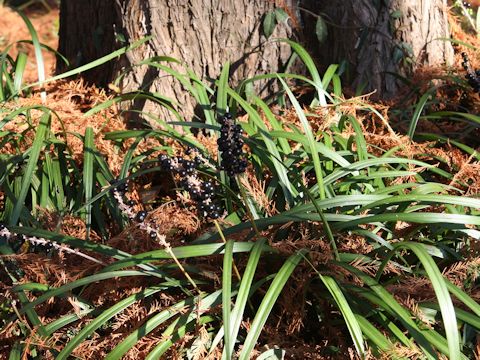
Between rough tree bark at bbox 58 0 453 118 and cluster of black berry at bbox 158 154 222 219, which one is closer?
cluster of black berry at bbox 158 154 222 219

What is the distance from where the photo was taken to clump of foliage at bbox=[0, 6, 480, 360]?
6.79ft

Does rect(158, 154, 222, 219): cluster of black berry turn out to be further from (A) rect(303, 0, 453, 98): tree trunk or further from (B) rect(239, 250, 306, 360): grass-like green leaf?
(A) rect(303, 0, 453, 98): tree trunk

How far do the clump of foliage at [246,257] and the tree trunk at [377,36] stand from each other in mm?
677

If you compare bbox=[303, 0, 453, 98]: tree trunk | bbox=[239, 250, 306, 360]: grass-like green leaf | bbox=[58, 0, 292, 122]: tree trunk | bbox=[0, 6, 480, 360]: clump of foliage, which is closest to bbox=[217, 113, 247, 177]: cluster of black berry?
bbox=[0, 6, 480, 360]: clump of foliage

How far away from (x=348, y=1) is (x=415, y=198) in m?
1.53

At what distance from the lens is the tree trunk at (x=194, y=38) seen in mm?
3396

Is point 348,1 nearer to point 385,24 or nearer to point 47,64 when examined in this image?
point 385,24

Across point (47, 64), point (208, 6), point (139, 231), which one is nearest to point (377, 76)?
point (208, 6)

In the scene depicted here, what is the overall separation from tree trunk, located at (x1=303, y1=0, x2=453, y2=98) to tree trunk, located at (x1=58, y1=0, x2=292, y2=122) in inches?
8.9

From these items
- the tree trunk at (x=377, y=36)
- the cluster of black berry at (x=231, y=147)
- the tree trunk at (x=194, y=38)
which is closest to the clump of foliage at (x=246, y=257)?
the cluster of black berry at (x=231, y=147)

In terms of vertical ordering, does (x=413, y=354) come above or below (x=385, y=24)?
below

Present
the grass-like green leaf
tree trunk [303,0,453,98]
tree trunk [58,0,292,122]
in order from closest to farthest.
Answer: the grass-like green leaf, tree trunk [58,0,292,122], tree trunk [303,0,453,98]

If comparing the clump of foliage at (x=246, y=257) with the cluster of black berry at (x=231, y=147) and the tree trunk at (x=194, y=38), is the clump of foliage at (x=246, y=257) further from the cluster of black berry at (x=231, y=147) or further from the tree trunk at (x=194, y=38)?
the tree trunk at (x=194, y=38)

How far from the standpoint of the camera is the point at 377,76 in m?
3.57
